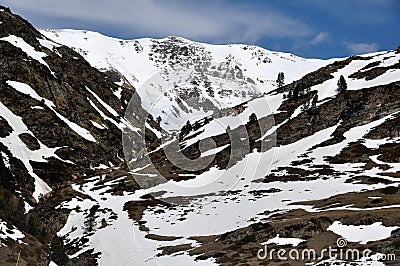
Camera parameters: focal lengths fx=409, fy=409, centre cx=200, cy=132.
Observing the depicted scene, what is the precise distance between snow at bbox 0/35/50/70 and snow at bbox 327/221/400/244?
154m

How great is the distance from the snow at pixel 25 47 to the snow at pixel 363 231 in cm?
15360

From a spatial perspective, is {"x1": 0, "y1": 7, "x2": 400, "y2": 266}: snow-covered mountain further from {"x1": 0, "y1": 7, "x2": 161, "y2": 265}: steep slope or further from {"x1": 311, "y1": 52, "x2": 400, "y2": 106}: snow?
{"x1": 311, "y1": 52, "x2": 400, "y2": 106}: snow

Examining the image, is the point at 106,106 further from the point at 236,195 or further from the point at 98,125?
the point at 236,195

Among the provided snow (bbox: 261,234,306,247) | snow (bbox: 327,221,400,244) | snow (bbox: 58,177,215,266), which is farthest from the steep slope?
snow (bbox: 327,221,400,244)

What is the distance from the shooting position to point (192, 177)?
102500 mm

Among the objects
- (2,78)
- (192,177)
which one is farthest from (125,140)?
(192,177)

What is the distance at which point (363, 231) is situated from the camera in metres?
44.9

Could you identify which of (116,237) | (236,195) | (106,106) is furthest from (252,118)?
(106,106)

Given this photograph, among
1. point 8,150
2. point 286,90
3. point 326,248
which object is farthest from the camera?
point 286,90

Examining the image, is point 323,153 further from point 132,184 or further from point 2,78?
point 2,78

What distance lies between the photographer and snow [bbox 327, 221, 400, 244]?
42.3m

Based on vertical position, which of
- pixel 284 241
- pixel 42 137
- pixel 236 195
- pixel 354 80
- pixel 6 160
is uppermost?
pixel 354 80

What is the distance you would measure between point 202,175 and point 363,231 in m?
60.6

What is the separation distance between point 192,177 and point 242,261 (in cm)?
5852
